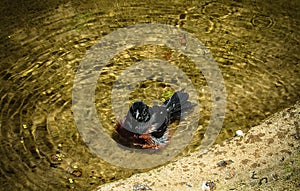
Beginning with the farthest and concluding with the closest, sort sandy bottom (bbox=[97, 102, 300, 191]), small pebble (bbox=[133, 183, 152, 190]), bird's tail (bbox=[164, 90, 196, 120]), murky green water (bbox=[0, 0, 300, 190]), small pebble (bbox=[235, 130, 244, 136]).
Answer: bird's tail (bbox=[164, 90, 196, 120]) < small pebble (bbox=[235, 130, 244, 136]) < murky green water (bbox=[0, 0, 300, 190]) < small pebble (bbox=[133, 183, 152, 190]) < sandy bottom (bbox=[97, 102, 300, 191])

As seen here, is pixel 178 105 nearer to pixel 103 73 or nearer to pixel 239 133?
pixel 239 133

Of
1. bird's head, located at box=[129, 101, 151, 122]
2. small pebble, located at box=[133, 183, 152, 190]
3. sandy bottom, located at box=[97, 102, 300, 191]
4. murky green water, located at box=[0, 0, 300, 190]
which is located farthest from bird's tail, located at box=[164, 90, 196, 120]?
small pebble, located at box=[133, 183, 152, 190]

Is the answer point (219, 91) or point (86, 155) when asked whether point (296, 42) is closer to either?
point (219, 91)

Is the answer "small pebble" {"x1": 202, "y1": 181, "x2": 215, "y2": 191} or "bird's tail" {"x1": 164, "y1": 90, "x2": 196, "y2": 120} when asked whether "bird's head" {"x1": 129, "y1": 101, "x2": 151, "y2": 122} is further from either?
"small pebble" {"x1": 202, "y1": 181, "x2": 215, "y2": 191}

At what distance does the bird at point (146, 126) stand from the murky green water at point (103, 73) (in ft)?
1.36

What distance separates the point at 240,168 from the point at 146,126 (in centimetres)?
130

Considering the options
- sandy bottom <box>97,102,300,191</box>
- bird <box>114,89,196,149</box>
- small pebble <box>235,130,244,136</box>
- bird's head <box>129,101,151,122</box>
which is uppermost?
bird's head <box>129,101,151,122</box>

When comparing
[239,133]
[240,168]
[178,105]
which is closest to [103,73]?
[178,105]

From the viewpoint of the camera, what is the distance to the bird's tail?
6516 millimetres

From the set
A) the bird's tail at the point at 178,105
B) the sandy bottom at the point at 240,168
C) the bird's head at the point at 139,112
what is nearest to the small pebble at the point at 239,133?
the sandy bottom at the point at 240,168

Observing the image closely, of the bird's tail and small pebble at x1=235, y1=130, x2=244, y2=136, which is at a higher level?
the bird's tail

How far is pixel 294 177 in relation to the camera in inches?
210

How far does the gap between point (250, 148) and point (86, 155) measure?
2090mm

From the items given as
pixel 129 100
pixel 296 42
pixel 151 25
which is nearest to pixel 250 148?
pixel 129 100
